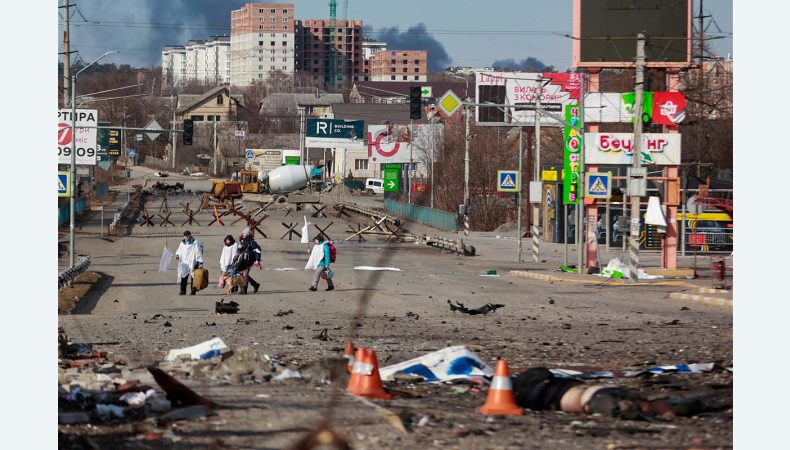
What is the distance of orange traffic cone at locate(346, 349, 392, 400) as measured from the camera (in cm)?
1359

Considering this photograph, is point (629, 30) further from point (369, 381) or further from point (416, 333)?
point (369, 381)

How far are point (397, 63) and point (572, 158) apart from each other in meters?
9.13

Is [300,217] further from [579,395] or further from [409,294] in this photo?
[579,395]

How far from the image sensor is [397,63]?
39.2m

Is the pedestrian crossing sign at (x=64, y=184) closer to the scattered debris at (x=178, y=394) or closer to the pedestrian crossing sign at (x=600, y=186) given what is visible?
→ the pedestrian crossing sign at (x=600, y=186)

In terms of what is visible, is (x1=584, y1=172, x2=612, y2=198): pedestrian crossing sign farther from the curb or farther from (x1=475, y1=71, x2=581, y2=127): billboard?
(x1=475, y1=71, x2=581, y2=127): billboard

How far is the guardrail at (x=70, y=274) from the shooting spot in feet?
112

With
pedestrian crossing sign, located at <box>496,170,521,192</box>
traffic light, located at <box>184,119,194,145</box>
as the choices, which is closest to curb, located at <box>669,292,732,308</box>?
pedestrian crossing sign, located at <box>496,170,521,192</box>

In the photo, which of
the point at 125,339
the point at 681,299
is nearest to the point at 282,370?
the point at 125,339

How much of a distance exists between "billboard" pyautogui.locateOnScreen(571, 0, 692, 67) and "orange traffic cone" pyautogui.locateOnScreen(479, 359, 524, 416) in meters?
33.6

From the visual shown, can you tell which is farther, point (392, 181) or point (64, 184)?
point (392, 181)

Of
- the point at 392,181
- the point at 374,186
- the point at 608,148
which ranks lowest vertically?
the point at 374,186

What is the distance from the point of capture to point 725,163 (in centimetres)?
8169

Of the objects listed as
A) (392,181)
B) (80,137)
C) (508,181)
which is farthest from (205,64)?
(508,181)
